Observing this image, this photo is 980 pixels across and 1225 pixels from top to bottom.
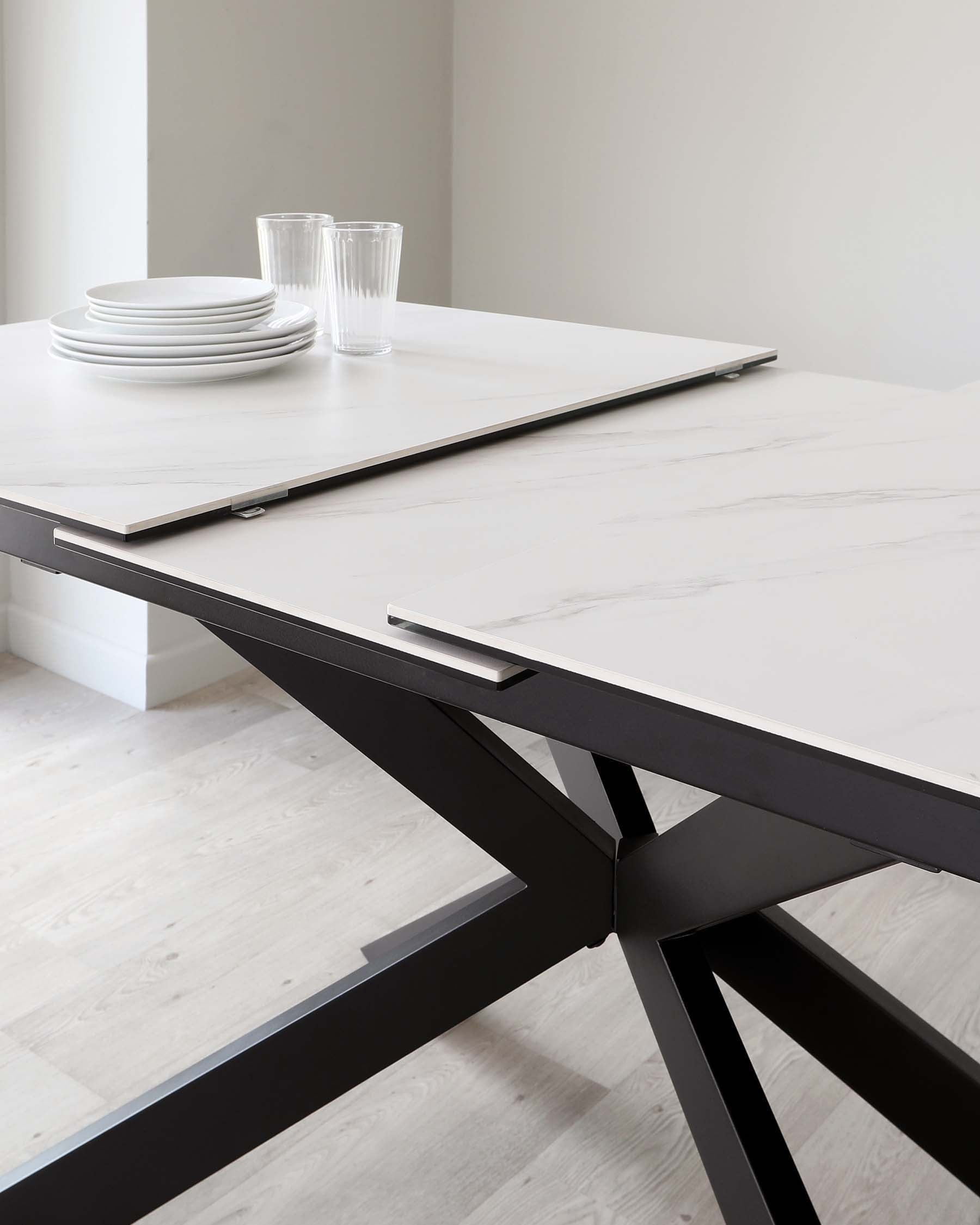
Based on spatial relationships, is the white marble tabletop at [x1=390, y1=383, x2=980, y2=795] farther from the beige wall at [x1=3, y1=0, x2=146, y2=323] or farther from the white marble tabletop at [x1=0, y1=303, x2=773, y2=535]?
the beige wall at [x1=3, y1=0, x2=146, y2=323]

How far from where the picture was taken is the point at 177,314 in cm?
120

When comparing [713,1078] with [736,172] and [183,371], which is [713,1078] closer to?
[183,371]

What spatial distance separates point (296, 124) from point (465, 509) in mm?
1830

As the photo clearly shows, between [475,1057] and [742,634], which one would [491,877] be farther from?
[742,634]

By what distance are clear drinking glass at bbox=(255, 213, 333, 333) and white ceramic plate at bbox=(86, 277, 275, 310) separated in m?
0.04

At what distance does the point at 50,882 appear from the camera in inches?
73.0

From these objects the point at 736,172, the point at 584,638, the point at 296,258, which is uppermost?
the point at 736,172

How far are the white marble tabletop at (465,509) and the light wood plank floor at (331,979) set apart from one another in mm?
779

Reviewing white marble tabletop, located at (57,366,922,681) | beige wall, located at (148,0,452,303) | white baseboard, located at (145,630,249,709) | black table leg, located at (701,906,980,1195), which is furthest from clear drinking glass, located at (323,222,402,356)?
white baseboard, located at (145,630,249,709)

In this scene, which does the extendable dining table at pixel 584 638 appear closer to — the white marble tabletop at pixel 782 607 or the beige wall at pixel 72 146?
the white marble tabletop at pixel 782 607

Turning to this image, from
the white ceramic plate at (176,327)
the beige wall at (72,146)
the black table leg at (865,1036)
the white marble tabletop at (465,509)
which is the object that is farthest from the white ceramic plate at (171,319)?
the beige wall at (72,146)

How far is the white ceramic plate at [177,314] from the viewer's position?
1.20 metres

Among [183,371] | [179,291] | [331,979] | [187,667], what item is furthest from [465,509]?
[187,667]

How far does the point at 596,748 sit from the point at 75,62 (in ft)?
6.67
